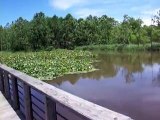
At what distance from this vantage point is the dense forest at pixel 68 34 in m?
50.8

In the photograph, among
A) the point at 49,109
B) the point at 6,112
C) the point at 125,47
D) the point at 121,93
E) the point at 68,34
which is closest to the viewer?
the point at 49,109

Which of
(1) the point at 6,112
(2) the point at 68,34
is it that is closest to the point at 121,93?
(1) the point at 6,112

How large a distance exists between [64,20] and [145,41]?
53.9ft

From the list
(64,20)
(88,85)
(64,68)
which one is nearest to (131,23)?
(64,20)

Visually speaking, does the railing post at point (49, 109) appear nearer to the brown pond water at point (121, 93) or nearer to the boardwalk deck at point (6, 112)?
the boardwalk deck at point (6, 112)

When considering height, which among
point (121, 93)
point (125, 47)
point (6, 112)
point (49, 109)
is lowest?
point (125, 47)

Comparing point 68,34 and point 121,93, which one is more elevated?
point 68,34

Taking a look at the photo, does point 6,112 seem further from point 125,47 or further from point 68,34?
point 68,34

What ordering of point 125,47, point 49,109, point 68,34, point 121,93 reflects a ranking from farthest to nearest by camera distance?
point 68,34 → point 125,47 → point 121,93 → point 49,109

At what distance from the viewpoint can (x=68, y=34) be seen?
51781 millimetres

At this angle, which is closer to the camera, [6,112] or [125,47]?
[6,112]

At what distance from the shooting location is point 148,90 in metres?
11.9

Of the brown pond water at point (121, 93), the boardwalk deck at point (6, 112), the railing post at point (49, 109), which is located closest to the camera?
the railing post at point (49, 109)

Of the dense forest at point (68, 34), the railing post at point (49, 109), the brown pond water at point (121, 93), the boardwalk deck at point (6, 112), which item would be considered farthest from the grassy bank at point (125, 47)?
the railing post at point (49, 109)
